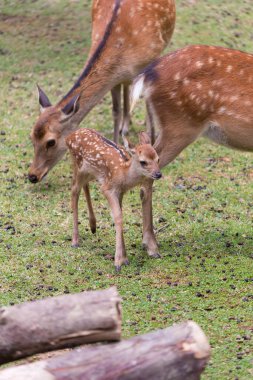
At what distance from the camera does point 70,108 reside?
8008mm

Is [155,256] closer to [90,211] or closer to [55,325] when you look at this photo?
[90,211]

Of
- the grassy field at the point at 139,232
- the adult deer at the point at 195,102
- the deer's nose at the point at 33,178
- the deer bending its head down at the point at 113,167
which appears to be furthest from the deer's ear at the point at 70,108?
the adult deer at the point at 195,102

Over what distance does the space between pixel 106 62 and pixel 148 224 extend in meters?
2.04

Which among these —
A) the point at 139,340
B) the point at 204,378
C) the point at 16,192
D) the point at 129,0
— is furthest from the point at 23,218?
the point at 139,340

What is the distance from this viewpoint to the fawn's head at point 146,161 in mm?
6395

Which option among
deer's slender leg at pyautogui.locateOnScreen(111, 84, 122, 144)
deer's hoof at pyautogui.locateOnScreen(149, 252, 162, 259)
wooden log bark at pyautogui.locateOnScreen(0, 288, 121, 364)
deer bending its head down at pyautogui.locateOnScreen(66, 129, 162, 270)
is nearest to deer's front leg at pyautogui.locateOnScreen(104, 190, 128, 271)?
deer bending its head down at pyautogui.locateOnScreen(66, 129, 162, 270)

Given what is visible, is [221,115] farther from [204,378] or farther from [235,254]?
[204,378]

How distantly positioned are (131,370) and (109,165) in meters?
2.88

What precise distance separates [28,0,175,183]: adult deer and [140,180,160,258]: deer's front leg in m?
1.42

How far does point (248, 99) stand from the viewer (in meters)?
6.89

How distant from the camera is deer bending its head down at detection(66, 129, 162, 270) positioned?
645 cm

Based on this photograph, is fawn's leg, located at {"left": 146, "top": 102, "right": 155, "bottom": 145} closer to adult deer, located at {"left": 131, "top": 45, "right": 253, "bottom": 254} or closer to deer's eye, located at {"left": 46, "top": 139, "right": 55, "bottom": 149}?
adult deer, located at {"left": 131, "top": 45, "right": 253, "bottom": 254}

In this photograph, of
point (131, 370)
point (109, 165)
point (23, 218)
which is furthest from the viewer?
point (23, 218)

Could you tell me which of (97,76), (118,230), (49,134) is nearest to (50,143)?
(49,134)
